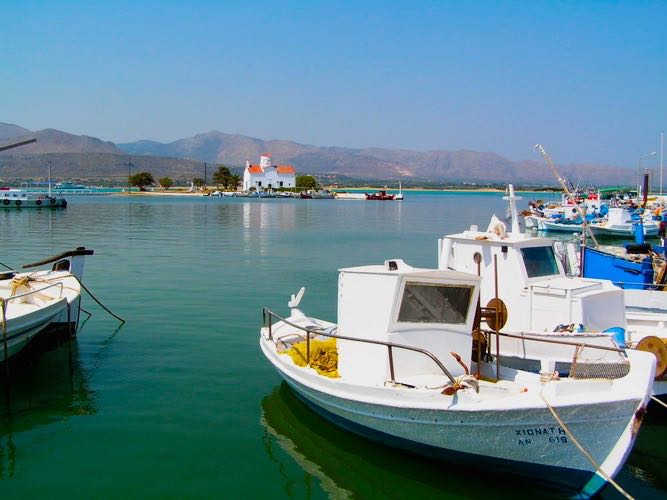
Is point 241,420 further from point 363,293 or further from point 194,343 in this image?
point 194,343

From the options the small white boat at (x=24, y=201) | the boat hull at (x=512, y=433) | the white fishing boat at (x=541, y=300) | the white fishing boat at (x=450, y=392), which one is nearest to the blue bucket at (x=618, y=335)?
the white fishing boat at (x=541, y=300)

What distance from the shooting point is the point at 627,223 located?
185 ft

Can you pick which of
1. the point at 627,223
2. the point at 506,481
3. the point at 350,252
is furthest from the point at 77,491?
the point at 627,223

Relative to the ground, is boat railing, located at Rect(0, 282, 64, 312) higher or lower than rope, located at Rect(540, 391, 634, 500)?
higher

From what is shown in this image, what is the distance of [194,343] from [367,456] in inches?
303

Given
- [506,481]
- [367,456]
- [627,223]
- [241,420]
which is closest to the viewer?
[506,481]

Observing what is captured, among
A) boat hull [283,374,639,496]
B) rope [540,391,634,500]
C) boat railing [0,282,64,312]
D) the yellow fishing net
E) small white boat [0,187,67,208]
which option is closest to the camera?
rope [540,391,634,500]

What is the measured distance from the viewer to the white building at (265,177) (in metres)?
187

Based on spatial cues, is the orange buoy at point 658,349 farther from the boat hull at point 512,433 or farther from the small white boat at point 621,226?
the small white boat at point 621,226

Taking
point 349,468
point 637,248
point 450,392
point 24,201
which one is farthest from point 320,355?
point 24,201

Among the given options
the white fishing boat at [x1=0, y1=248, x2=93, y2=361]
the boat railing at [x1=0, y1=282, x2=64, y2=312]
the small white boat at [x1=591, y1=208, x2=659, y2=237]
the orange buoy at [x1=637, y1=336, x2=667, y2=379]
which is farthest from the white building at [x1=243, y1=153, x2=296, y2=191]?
the orange buoy at [x1=637, y1=336, x2=667, y2=379]

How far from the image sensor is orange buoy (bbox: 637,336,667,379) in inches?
Answer: 463

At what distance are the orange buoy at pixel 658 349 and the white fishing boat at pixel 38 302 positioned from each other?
41.2ft

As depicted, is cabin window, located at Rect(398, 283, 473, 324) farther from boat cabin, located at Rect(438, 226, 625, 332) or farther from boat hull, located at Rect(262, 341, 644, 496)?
boat cabin, located at Rect(438, 226, 625, 332)
